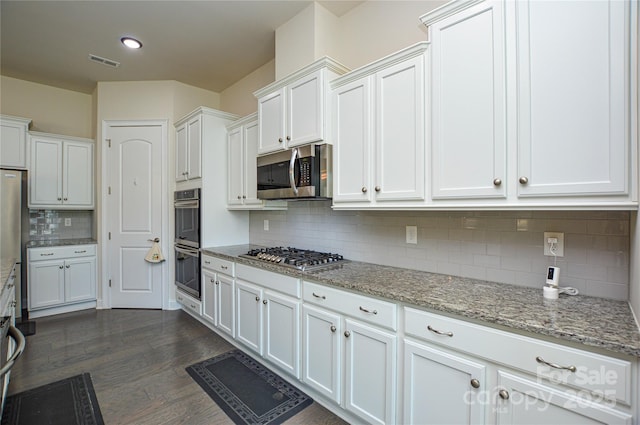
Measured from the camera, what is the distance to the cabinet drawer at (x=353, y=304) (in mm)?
1623

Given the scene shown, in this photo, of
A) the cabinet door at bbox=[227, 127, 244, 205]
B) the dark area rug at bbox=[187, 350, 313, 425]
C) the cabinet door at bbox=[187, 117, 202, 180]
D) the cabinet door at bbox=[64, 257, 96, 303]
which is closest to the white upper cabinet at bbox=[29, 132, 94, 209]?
the cabinet door at bbox=[64, 257, 96, 303]

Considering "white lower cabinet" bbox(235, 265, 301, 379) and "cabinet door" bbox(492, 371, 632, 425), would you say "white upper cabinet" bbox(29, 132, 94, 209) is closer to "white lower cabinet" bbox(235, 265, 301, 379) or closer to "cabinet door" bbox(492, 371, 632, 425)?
"white lower cabinet" bbox(235, 265, 301, 379)

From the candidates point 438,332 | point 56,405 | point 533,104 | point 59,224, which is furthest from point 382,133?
point 59,224

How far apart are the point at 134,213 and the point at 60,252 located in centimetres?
96

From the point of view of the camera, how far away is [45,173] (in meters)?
3.92

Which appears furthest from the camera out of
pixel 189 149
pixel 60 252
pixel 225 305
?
pixel 60 252

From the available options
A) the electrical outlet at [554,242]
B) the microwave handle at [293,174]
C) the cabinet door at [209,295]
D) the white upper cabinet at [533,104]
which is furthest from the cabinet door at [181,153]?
the electrical outlet at [554,242]

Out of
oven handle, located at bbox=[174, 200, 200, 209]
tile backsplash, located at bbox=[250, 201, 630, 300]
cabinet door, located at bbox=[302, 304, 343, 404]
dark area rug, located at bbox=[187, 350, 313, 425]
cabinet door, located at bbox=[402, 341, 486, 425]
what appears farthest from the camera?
oven handle, located at bbox=[174, 200, 200, 209]

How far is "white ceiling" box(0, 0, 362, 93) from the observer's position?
2.63 metres

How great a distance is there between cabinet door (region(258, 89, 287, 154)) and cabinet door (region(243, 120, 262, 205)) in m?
0.35

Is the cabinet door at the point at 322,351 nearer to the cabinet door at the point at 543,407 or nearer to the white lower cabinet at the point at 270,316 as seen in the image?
the white lower cabinet at the point at 270,316

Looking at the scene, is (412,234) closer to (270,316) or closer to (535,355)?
(535,355)

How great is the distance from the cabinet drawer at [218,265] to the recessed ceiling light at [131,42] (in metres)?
2.33

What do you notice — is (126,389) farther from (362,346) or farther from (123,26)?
(123,26)
